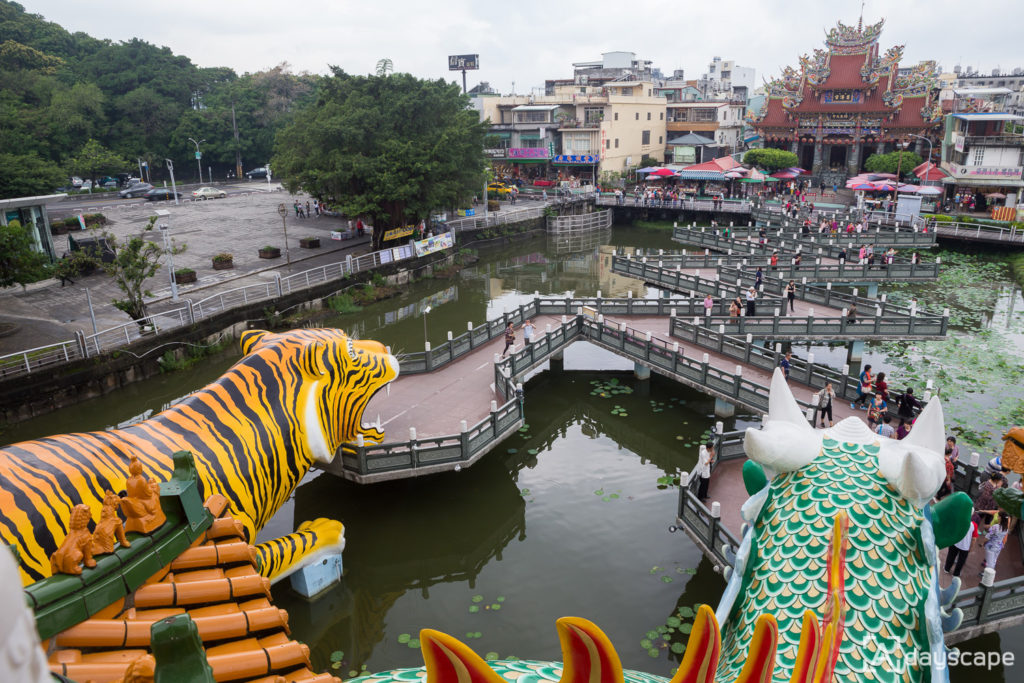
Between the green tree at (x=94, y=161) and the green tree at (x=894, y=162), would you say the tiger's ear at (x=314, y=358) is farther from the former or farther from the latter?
the green tree at (x=894, y=162)

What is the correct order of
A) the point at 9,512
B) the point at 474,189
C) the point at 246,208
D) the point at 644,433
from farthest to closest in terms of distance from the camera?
the point at 246,208
the point at 474,189
the point at 644,433
the point at 9,512

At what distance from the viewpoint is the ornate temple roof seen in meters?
51.1

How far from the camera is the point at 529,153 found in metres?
61.1

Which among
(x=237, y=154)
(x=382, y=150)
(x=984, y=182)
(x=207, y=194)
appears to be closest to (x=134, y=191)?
(x=207, y=194)

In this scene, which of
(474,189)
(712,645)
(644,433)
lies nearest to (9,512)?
(712,645)

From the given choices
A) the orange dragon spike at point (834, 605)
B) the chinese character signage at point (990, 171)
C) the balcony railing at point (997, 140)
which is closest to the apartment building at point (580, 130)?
the chinese character signage at point (990, 171)

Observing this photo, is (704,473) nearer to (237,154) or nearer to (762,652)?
(762,652)

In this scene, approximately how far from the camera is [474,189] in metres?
36.4

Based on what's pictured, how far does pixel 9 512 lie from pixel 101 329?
60.7 feet

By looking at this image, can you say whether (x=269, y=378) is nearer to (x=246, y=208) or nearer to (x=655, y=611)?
(x=655, y=611)

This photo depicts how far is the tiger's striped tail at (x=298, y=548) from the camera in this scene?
37.0 ft

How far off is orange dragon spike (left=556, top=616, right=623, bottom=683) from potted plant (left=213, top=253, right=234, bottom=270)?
1289 inches

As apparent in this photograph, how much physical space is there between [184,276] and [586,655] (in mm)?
30642

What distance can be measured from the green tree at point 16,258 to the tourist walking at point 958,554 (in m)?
25.0
